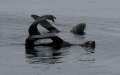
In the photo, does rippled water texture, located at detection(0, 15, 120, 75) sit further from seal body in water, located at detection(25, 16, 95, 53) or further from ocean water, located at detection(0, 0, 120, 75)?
seal body in water, located at detection(25, 16, 95, 53)

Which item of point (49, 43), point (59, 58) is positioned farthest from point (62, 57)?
point (49, 43)

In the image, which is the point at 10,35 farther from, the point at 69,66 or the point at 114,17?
the point at 114,17

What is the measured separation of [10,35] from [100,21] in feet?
74.0

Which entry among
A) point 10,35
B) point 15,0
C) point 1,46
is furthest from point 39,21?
point 15,0

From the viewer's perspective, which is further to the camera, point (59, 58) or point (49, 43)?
point (49, 43)

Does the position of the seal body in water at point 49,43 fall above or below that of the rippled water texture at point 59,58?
above

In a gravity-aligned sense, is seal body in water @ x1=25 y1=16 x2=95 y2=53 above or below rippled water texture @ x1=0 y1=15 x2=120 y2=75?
above

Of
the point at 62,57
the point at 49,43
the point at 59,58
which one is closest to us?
the point at 59,58

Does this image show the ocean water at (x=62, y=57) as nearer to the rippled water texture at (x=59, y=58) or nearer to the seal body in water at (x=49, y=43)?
the rippled water texture at (x=59, y=58)

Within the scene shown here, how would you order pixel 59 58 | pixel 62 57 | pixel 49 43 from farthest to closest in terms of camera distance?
pixel 49 43 → pixel 62 57 → pixel 59 58

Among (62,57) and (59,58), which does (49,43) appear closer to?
(62,57)

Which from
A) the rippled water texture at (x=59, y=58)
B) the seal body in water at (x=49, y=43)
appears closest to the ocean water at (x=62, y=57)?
the rippled water texture at (x=59, y=58)

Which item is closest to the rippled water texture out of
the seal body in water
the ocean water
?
the ocean water

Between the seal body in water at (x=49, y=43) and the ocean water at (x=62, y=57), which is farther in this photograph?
the seal body in water at (x=49, y=43)
